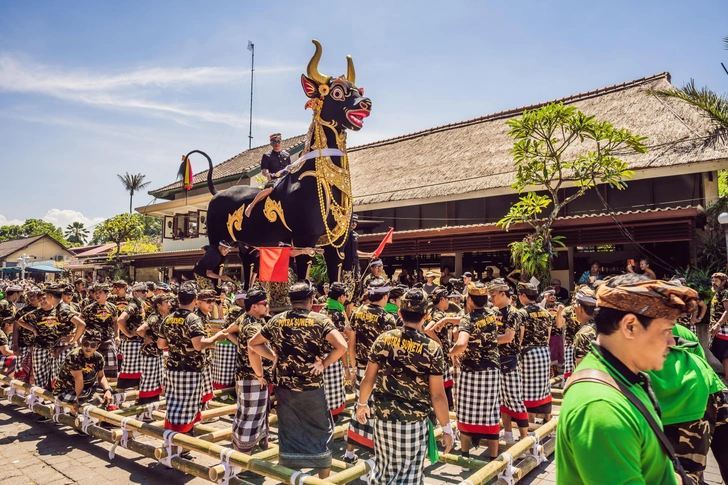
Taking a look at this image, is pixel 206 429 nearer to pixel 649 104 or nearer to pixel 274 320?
pixel 274 320

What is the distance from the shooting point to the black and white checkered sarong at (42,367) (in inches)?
282

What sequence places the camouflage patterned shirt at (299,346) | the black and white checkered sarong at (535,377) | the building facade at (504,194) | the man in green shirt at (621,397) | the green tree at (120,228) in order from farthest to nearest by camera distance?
the green tree at (120,228) < the building facade at (504,194) < the black and white checkered sarong at (535,377) < the camouflage patterned shirt at (299,346) < the man in green shirt at (621,397)

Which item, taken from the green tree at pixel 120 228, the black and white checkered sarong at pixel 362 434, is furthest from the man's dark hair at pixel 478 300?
the green tree at pixel 120 228

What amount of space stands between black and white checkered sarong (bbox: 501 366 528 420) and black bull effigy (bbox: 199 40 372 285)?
4.23 meters

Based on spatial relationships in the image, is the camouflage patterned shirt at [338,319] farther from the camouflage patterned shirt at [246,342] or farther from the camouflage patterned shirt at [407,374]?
the camouflage patterned shirt at [407,374]

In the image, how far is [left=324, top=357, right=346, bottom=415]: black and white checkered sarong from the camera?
5863 mm

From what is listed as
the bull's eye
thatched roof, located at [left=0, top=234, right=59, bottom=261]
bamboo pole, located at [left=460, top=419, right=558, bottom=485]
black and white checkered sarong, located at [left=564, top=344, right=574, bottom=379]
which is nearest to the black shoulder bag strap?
bamboo pole, located at [left=460, top=419, right=558, bottom=485]

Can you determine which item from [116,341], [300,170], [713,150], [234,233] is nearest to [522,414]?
[300,170]

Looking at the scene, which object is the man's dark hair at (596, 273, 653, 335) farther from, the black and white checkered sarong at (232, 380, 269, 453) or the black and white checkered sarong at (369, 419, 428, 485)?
the black and white checkered sarong at (232, 380, 269, 453)

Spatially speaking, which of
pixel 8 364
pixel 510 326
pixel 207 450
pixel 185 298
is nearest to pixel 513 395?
pixel 510 326

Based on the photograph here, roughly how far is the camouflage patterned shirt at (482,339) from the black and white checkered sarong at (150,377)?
167 inches

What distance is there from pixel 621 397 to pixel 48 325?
768 cm

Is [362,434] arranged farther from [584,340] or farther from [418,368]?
[584,340]

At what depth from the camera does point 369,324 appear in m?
5.53
